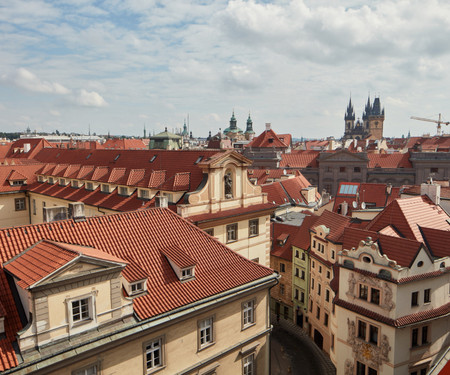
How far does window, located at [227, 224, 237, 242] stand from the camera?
31286 millimetres

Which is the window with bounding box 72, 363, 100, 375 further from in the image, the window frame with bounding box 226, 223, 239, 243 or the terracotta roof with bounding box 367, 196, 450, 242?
the terracotta roof with bounding box 367, 196, 450, 242

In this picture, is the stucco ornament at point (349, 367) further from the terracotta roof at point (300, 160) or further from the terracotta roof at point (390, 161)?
the terracotta roof at point (390, 161)

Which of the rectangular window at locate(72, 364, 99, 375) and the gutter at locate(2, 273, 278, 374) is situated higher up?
the gutter at locate(2, 273, 278, 374)

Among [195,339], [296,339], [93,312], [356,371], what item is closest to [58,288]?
[93,312]

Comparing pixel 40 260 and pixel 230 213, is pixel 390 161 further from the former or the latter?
pixel 40 260

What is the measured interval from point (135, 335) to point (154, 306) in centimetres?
144

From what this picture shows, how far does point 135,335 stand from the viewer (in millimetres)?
15945

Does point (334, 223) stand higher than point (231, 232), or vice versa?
point (231, 232)

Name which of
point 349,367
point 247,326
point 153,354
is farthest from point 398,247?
point 153,354

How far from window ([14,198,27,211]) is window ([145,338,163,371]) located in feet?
137

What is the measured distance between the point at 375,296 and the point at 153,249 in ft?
46.3

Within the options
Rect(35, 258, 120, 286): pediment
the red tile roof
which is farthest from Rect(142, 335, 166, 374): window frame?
Rect(35, 258, 120, 286): pediment

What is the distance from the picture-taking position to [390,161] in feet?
289

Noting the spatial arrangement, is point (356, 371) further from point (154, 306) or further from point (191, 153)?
point (191, 153)
